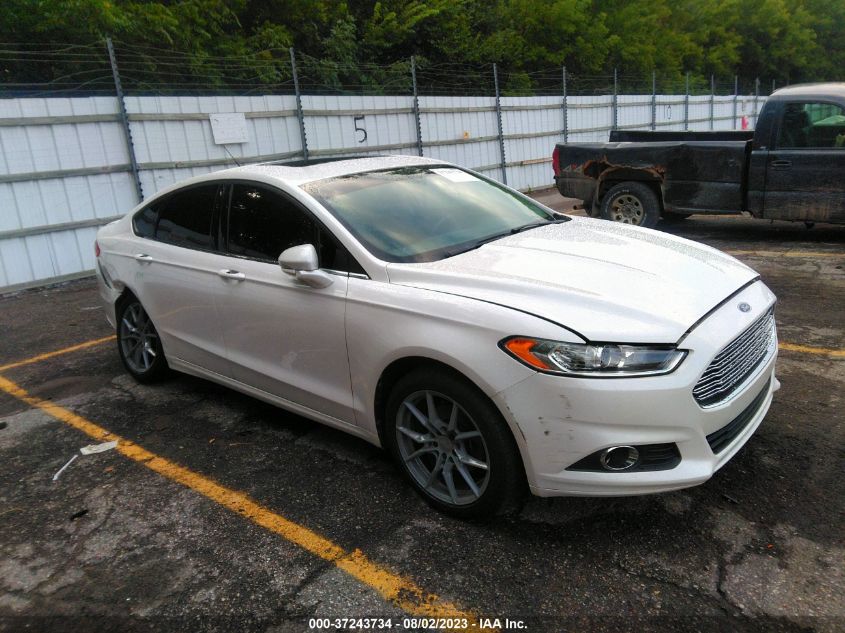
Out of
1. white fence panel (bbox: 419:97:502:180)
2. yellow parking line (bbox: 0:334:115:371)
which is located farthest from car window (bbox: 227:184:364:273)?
white fence panel (bbox: 419:97:502:180)

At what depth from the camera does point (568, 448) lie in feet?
8.55

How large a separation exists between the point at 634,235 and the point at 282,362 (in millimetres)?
2073

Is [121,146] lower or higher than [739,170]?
higher

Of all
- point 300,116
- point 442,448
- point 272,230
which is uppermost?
point 300,116

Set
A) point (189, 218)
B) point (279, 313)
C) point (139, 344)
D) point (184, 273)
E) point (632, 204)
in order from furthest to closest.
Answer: point (632, 204), point (139, 344), point (189, 218), point (184, 273), point (279, 313)

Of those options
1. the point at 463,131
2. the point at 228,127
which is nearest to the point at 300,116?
the point at 228,127

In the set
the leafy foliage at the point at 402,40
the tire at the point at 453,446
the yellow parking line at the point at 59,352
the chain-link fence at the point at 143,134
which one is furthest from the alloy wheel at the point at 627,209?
the tire at the point at 453,446

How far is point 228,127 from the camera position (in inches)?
415

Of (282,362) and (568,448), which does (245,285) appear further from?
(568,448)

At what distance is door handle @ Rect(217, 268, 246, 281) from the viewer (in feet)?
12.4

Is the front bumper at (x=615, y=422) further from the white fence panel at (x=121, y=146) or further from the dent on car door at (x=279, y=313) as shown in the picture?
the white fence panel at (x=121, y=146)

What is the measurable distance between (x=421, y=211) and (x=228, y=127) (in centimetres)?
783

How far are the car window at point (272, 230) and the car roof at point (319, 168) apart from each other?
11cm

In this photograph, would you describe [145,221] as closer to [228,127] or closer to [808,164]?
[228,127]
